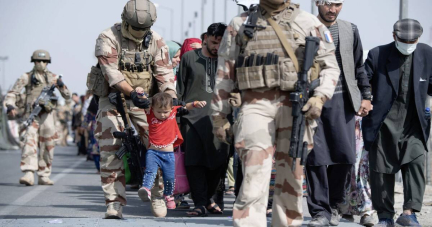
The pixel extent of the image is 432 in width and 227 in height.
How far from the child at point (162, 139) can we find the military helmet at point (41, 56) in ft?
20.2

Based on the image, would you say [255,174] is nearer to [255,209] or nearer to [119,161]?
[255,209]

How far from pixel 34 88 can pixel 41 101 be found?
488mm

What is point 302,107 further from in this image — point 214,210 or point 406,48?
point 214,210

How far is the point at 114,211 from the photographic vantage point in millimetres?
8039

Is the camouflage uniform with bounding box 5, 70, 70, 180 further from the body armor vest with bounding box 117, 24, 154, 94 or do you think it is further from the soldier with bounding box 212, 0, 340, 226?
the soldier with bounding box 212, 0, 340, 226

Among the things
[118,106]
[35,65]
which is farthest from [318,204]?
[35,65]

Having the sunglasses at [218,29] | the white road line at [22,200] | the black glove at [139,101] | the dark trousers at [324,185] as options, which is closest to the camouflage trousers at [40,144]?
the white road line at [22,200]

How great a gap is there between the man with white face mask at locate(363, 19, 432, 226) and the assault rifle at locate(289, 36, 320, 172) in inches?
86.5

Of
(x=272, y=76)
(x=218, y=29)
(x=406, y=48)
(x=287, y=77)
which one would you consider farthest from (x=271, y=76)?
(x=218, y=29)

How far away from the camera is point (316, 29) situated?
646 centimetres

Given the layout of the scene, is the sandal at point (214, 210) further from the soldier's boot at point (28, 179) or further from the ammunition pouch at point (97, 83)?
the soldier's boot at point (28, 179)

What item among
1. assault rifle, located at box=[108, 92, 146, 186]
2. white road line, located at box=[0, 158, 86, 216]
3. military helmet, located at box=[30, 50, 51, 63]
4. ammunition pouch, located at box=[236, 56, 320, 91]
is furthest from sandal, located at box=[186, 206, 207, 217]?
military helmet, located at box=[30, 50, 51, 63]

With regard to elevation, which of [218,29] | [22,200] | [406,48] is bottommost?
[22,200]

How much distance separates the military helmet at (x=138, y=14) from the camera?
792cm
